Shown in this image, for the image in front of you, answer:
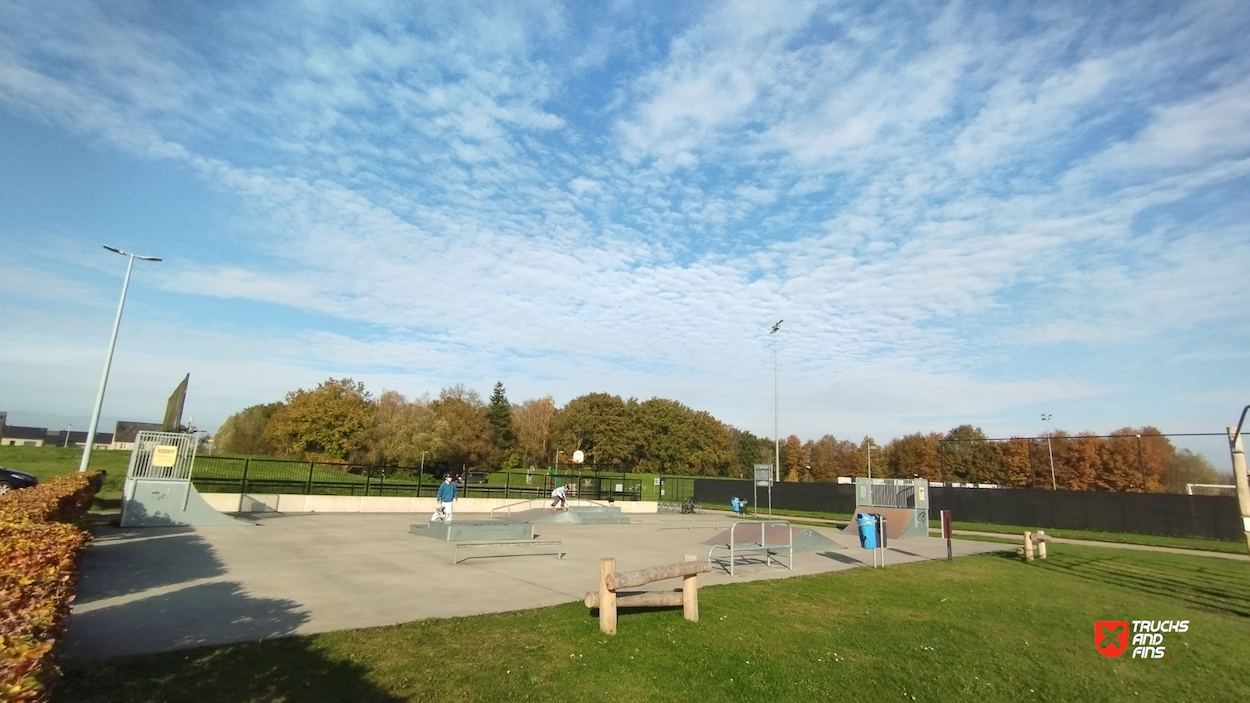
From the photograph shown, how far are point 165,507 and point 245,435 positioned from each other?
7312 cm

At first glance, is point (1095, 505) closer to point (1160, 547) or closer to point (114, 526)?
point (1160, 547)

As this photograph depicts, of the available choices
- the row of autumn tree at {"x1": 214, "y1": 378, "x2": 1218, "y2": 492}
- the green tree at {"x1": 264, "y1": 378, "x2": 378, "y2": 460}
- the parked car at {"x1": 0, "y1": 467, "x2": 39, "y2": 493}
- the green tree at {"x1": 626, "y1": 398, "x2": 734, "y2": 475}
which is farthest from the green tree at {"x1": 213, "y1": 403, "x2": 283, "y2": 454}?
the parked car at {"x1": 0, "y1": 467, "x2": 39, "y2": 493}

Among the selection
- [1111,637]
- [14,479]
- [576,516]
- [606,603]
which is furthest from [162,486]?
[1111,637]

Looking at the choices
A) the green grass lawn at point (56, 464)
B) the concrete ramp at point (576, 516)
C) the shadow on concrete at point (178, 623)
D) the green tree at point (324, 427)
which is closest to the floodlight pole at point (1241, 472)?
the shadow on concrete at point (178, 623)

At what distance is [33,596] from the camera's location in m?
4.12

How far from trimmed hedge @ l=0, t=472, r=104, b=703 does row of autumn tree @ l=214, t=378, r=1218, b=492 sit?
1418 inches

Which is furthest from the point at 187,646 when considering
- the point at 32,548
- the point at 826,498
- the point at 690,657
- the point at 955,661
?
the point at 826,498

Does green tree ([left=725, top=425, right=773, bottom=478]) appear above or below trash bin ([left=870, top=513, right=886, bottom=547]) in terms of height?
above

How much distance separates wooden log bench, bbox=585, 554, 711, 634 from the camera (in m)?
7.37

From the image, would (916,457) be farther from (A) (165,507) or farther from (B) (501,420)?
(A) (165,507)

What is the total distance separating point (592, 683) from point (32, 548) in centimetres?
493

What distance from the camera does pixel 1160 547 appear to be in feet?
73.5

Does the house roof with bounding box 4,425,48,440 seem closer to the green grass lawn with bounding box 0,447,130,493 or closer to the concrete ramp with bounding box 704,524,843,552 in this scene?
the green grass lawn with bounding box 0,447,130,493

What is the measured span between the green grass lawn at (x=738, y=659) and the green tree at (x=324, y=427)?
53967 mm
